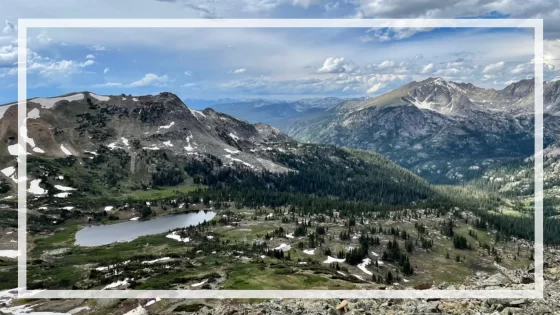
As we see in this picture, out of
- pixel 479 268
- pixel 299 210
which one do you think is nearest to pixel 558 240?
pixel 479 268

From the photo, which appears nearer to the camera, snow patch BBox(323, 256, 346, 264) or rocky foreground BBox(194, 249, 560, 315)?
rocky foreground BBox(194, 249, 560, 315)

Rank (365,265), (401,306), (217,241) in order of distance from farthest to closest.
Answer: (217,241)
(365,265)
(401,306)

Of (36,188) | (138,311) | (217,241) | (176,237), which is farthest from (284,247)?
(36,188)

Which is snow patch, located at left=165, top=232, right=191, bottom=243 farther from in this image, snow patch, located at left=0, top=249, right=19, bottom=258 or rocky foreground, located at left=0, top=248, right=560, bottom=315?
rocky foreground, located at left=0, top=248, right=560, bottom=315

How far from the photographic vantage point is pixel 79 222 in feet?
446

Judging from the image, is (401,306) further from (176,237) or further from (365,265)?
(176,237)

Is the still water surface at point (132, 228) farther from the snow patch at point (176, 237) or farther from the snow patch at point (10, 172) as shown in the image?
the snow patch at point (10, 172)

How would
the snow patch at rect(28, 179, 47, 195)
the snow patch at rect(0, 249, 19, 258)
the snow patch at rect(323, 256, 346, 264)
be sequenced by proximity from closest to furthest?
1. the snow patch at rect(0, 249, 19, 258)
2. the snow patch at rect(323, 256, 346, 264)
3. the snow patch at rect(28, 179, 47, 195)

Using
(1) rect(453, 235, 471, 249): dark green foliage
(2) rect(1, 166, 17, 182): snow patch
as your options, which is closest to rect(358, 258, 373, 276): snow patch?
(1) rect(453, 235, 471, 249): dark green foliage

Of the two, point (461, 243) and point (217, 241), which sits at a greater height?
point (217, 241)

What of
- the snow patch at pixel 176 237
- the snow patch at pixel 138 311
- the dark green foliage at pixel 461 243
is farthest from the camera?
the dark green foliage at pixel 461 243

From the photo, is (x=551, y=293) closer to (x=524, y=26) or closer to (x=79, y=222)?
(x=524, y=26)

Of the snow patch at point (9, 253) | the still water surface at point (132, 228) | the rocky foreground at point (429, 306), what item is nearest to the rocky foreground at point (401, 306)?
the rocky foreground at point (429, 306)

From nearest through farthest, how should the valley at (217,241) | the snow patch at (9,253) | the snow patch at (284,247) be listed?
the valley at (217,241)
the snow patch at (9,253)
the snow patch at (284,247)
